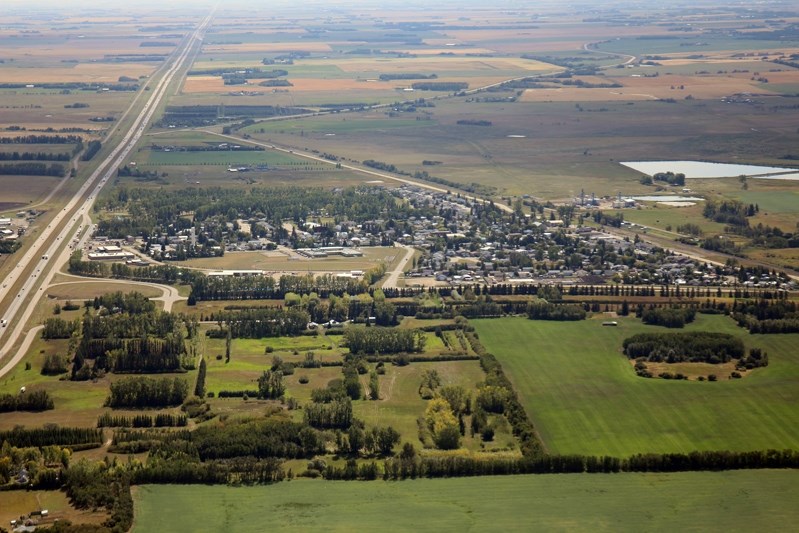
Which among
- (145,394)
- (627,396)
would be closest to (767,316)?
(627,396)

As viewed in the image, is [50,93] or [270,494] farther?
[50,93]

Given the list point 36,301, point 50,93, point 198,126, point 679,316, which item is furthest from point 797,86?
point 36,301

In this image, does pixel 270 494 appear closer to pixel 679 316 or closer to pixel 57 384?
pixel 57 384

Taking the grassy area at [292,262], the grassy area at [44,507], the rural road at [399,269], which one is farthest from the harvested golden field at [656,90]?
the grassy area at [44,507]

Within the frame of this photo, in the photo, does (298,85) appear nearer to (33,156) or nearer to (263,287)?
(33,156)

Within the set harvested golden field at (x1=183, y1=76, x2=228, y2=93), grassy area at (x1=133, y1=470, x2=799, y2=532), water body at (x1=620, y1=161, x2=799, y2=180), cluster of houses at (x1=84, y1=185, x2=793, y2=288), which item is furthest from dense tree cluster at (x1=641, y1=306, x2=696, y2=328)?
harvested golden field at (x1=183, y1=76, x2=228, y2=93)

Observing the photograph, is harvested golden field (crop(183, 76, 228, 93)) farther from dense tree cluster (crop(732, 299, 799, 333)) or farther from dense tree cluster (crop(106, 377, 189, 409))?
dense tree cluster (crop(106, 377, 189, 409))
